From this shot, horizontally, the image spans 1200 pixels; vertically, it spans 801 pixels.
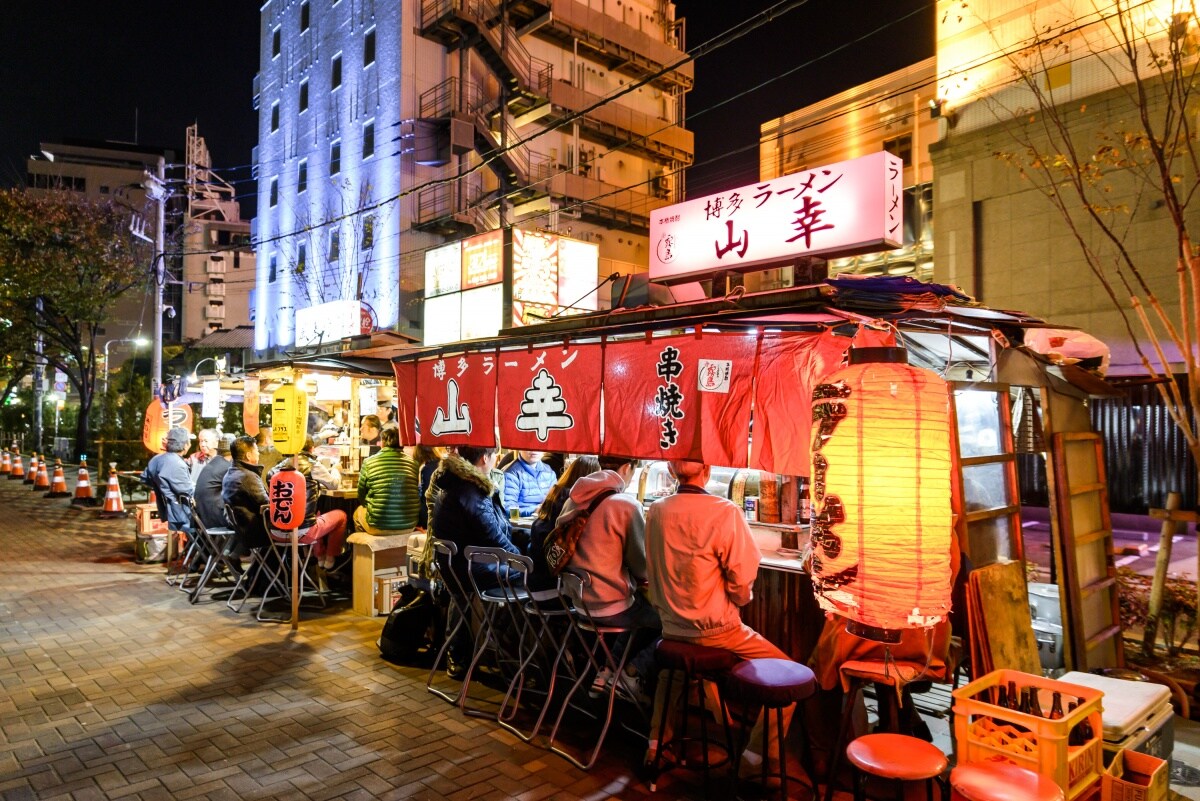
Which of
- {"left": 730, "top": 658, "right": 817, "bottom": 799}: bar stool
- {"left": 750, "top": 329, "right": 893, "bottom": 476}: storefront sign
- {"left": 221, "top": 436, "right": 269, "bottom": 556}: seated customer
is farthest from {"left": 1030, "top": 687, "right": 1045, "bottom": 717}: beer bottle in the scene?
{"left": 221, "top": 436, "right": 269, "bottom": 556}: seated customer

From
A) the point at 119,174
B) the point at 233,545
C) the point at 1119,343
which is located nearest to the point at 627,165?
the point at 1119,343

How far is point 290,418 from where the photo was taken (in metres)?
11.8

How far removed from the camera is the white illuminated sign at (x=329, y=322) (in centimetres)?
2236

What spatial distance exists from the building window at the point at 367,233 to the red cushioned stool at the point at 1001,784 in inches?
1300

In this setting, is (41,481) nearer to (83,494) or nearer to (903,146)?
(83,494)

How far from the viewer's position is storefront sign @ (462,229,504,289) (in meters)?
14.6

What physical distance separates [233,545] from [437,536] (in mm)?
5584

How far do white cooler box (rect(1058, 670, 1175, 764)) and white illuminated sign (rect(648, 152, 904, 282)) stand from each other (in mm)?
4128

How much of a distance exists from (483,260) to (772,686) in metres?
12.2

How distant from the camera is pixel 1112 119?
46.7 ft

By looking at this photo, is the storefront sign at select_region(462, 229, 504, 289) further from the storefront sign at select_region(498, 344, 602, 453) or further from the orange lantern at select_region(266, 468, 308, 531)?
the storefront sign at select_region(498, 344, 602, 453)

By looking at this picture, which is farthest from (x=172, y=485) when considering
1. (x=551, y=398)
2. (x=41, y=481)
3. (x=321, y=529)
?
(x=41, y=481)

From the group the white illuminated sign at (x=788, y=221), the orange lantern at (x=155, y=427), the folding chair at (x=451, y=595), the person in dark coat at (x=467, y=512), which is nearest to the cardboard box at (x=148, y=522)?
the orange lantern at (x=155, y=427)

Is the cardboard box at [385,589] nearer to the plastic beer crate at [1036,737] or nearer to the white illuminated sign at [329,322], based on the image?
the plastic beer crate at [1036,737]
